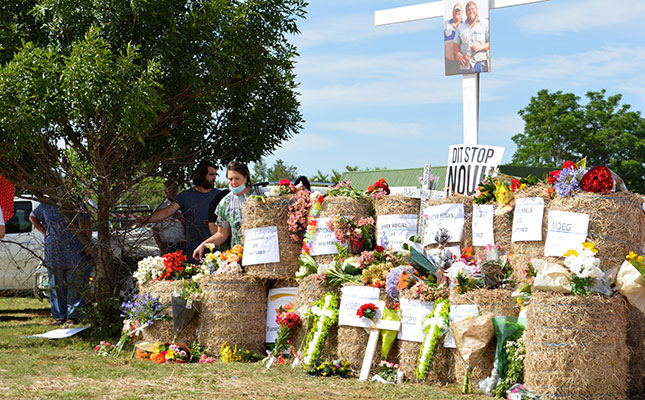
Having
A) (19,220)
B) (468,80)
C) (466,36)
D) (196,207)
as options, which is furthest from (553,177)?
(19,220)

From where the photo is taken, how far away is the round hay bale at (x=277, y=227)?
26.0ft

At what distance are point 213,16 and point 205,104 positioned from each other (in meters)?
1.57

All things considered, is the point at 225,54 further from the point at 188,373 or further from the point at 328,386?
the point at 328,386

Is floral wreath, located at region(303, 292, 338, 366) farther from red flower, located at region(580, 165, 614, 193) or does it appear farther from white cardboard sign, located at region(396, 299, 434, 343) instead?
red flower, located at region(580, 165, 614, 193)

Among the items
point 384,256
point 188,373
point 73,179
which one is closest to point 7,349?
point 73,179

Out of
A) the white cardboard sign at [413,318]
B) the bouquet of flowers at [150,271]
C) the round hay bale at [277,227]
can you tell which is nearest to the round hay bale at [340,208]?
the round hay bale at [277,227]

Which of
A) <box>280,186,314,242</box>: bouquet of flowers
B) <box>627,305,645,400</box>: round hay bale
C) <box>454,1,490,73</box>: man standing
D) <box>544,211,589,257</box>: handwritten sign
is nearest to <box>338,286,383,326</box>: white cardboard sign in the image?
<box>280,186,314,242</box>: bouquet of flowers

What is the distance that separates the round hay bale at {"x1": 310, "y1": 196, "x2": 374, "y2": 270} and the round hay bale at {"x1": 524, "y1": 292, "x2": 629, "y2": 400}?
8.18ft

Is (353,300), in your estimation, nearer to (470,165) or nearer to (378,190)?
(378,190)

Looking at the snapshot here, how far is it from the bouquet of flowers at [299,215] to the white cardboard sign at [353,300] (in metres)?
1.06

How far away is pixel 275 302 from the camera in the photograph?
8039 millimetres

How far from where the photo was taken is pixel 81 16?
945 cm

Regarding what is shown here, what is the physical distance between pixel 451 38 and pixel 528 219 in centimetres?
588

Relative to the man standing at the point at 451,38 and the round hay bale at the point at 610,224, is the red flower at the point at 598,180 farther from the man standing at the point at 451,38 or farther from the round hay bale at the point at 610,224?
the man standing at the point at 451,38
